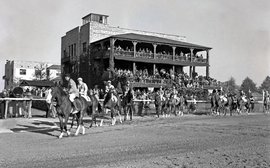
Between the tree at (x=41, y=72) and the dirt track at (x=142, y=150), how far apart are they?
224 feet

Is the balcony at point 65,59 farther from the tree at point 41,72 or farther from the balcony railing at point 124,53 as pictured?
the tree at point 41,72

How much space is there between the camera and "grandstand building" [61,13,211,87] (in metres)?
44.1

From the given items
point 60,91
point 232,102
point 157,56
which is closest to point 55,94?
point 60,91

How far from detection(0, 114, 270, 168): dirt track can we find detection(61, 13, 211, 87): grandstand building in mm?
26936

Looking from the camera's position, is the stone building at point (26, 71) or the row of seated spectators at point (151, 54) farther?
the stone building at point (26, 71)

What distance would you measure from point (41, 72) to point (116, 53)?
42.6 meters

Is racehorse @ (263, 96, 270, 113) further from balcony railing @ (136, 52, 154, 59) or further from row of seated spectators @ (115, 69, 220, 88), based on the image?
balcony railing @ (136, 52, 154, 59)

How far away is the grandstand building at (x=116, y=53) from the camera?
44125 mm

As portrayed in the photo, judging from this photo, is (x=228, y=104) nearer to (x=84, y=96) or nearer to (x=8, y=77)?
(x=84, y=96)

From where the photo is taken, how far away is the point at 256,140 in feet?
41.4

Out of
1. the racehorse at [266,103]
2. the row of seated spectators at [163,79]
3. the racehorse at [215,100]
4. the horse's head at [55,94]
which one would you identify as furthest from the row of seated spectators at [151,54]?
the horse's head at [55,94]

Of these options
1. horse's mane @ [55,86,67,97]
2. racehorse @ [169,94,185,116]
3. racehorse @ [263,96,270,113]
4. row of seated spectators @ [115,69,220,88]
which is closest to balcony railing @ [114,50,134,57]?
row of seated spectators @ [115,69,220,88]

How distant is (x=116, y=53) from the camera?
144 ft

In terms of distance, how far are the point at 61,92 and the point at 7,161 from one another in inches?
231
